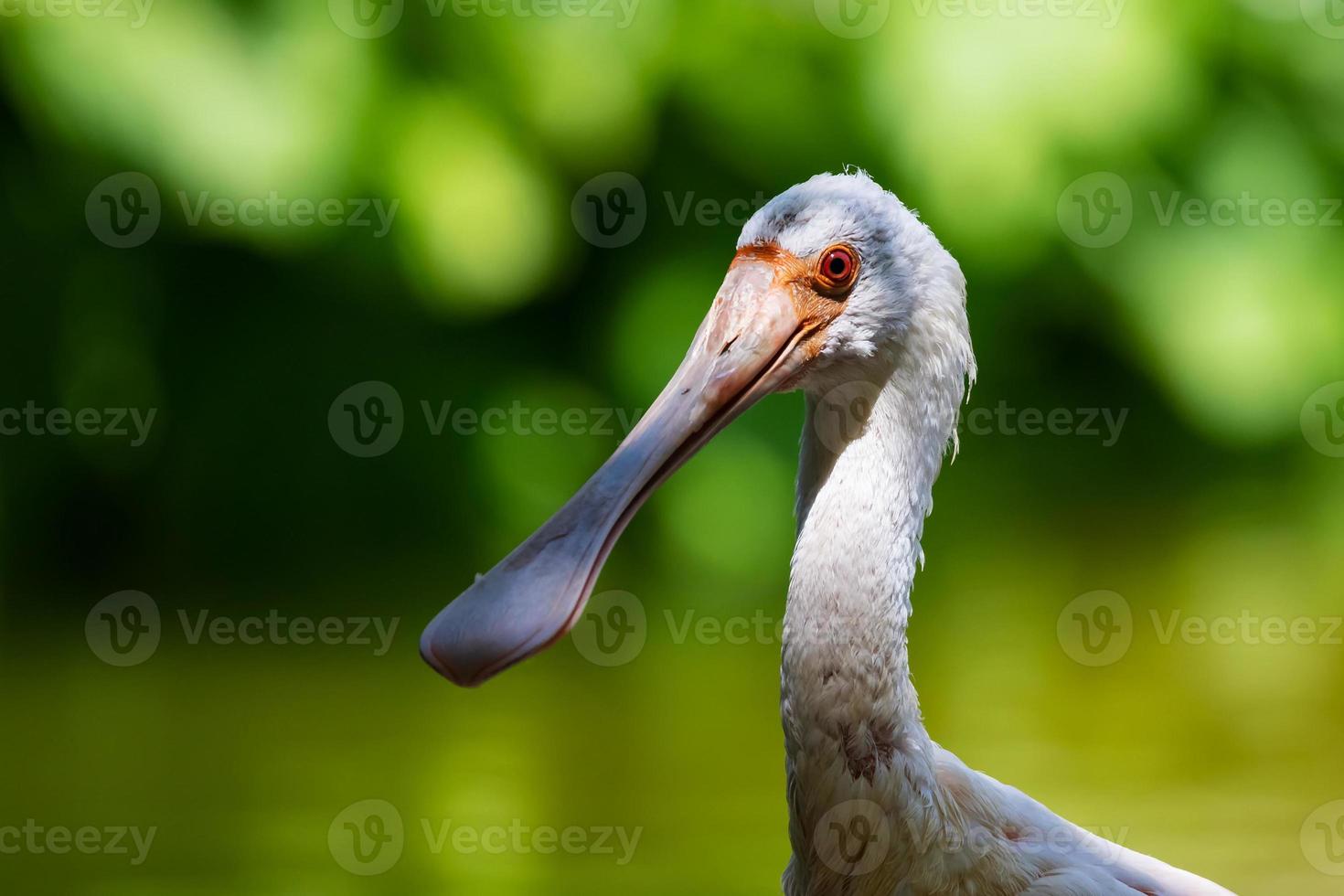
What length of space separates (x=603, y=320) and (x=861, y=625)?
3755 mm

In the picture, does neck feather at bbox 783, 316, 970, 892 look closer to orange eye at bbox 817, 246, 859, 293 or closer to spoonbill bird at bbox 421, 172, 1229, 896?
spoonbill bird at bbox 421, 172, 1229, 896

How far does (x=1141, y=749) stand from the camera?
11.8ft

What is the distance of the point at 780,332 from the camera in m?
1.78

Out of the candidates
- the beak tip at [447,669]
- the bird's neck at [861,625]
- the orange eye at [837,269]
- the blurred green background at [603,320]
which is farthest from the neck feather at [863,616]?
the blurred green background at [603,320]

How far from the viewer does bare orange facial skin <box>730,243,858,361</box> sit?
5.90 feet

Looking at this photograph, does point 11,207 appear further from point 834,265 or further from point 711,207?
point 834,265

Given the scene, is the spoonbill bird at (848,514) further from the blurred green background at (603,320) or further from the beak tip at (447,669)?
the blurred green background at (603,320)

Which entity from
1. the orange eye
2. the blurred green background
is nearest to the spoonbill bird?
the orange eye

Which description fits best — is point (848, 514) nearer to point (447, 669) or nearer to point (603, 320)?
A: point (447, 669)

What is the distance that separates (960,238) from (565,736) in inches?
103

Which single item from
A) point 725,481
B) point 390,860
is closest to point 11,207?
Answer: point 725,481

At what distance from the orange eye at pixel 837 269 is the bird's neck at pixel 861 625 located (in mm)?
123

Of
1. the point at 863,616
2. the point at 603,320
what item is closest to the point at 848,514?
the point at 863,616

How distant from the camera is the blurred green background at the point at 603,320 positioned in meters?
4.52
